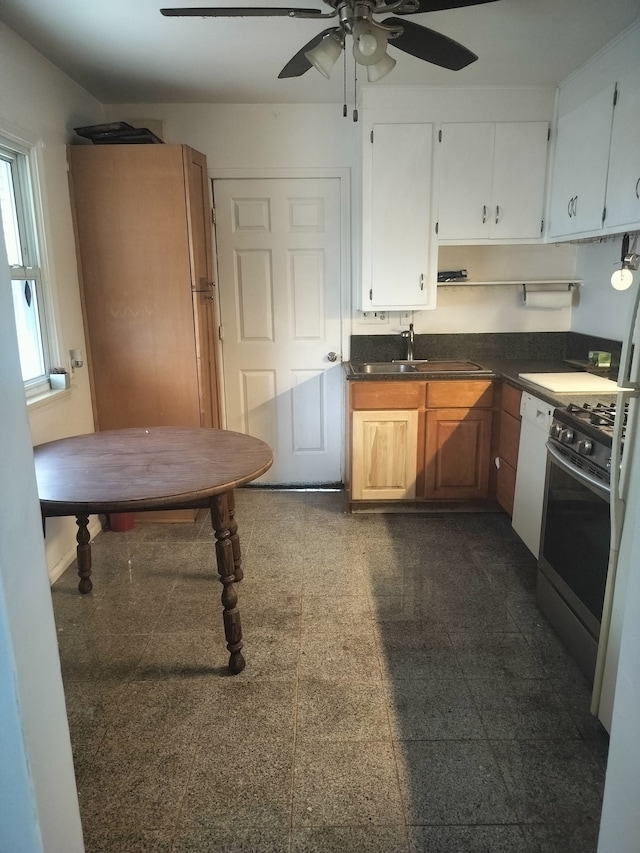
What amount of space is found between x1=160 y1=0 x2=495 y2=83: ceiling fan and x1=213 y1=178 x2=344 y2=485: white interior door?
1747 mm

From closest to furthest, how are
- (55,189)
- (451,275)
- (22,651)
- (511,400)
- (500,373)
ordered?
(22,651) < (55,189) < (511,400) < (500,373) < (451,275)

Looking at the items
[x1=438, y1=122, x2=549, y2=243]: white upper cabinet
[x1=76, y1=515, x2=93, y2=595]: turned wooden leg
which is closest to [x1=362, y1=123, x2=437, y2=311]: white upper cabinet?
[x1=438, y1=122, x2=549, y2=243]: white upper cabinet

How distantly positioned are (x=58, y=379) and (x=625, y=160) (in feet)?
9.39

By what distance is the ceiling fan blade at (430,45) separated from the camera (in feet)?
6.23

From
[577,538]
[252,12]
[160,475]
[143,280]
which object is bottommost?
[577,538]

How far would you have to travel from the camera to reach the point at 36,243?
2.83m

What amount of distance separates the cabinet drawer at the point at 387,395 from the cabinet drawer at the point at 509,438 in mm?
480

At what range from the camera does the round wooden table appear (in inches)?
73.9

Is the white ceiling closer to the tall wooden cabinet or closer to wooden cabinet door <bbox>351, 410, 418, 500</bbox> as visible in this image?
the tall wooden cabinet

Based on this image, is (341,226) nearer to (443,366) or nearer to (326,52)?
(443,366)

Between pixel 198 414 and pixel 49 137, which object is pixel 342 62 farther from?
pixel 198 414

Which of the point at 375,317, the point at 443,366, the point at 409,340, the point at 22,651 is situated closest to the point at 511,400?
the point at 443,366

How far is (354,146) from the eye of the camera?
3691mm

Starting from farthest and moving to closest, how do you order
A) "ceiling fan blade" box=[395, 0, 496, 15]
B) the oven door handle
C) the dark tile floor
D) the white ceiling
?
the white ceiling → the oven door handle → "ceiling fan blade" box=[395, 0, 496, 15] → the dark tile floor
